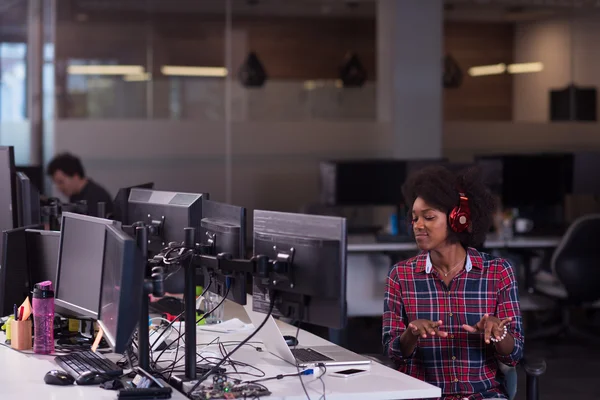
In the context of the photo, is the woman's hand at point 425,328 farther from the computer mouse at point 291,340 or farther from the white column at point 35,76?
the white column at point 35,76

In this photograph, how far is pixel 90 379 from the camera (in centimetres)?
286

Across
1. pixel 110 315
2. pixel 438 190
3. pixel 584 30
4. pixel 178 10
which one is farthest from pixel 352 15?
pixel 110 315

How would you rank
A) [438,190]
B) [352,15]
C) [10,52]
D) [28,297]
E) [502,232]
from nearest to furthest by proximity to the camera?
1. [438,190]
2. [28,297]
3. [502,232]
4. [10,52]
5. [352,15]

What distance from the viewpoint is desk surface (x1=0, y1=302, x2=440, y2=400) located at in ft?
8.96

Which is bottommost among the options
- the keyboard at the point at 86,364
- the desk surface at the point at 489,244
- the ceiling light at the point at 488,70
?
the keyboard at the point at 86,364

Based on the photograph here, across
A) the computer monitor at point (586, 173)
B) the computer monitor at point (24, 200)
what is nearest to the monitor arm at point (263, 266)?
the computer monitor at point (24, 200)

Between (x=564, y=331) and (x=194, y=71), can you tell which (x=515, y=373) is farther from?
(x=194, y=71)

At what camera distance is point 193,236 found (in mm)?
2953

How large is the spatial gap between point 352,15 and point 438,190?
6143mm

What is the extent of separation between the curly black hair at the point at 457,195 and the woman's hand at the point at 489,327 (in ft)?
1.18

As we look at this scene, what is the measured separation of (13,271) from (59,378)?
941 millimetres

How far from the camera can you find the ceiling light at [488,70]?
941 cm

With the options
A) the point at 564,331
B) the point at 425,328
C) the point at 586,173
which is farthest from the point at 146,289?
the point at 586,173

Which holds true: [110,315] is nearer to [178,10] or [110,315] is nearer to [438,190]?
[438,190]
